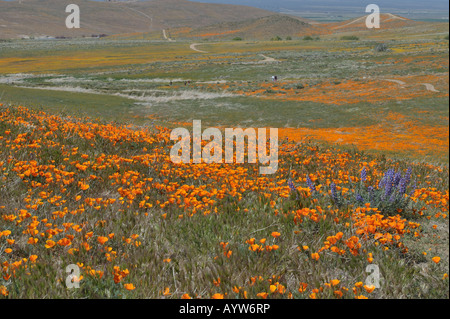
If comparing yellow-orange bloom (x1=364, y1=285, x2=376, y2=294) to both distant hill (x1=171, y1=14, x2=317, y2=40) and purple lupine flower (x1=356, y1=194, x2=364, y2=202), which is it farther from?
distant hill (x1=171, y1=14, x2=317, y2=40)

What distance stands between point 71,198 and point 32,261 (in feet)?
5.85

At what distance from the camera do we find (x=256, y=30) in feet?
568

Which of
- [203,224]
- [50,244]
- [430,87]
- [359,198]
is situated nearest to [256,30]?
[430,87]

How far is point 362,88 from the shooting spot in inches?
1433

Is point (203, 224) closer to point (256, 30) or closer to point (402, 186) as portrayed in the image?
point (402, 186)

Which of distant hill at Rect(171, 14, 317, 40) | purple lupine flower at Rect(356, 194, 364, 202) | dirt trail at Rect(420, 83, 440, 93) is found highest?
distant hill at Rect(171, 14, 317, 40)

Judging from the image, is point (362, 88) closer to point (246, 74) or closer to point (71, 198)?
point (246, 74)

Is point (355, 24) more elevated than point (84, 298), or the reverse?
point (355, 24)

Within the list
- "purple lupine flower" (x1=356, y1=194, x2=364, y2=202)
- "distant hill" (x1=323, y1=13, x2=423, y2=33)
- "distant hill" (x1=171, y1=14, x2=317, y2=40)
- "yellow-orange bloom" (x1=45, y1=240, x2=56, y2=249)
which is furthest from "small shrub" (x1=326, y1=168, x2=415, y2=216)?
"distant hill" (x1=323, y1=13, x2=423, y2=33)

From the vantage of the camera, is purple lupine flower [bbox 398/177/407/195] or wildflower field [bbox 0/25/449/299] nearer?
Result: wildflower field [bbox 0/25/449/299]

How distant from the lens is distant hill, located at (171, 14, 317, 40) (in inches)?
6615

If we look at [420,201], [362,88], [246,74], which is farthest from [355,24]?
[420,201]

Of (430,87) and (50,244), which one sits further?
(430,87)

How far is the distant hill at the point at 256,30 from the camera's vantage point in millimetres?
168025
